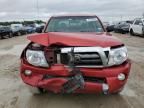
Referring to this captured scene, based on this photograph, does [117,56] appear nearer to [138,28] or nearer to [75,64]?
[75,64]

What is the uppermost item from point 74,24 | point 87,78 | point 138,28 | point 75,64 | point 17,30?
point 74,24

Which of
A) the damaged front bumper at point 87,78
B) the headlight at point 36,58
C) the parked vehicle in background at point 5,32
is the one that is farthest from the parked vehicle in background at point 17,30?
the damaged front bumper at point 87,78

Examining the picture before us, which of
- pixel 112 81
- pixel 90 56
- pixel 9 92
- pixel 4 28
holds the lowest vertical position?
pixel 4 28

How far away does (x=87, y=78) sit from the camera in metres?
5.10

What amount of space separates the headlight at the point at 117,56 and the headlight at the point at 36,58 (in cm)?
106

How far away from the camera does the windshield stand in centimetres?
718

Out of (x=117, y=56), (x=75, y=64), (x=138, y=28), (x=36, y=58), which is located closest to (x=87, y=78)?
(x=75, y=64)

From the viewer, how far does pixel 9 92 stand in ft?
22.2

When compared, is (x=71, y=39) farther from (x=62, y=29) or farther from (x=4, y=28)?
(x=4, y=28)

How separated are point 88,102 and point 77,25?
2184mm

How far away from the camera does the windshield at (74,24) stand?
23.6 ft

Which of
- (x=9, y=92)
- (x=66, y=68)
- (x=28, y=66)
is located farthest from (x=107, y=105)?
(x=9, y=92)

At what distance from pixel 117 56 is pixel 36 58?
Result: 1.34m

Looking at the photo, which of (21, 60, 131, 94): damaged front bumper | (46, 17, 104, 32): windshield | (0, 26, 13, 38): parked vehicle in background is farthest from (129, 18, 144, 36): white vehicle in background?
(21, 60, 131, 94): damaged front bumper
